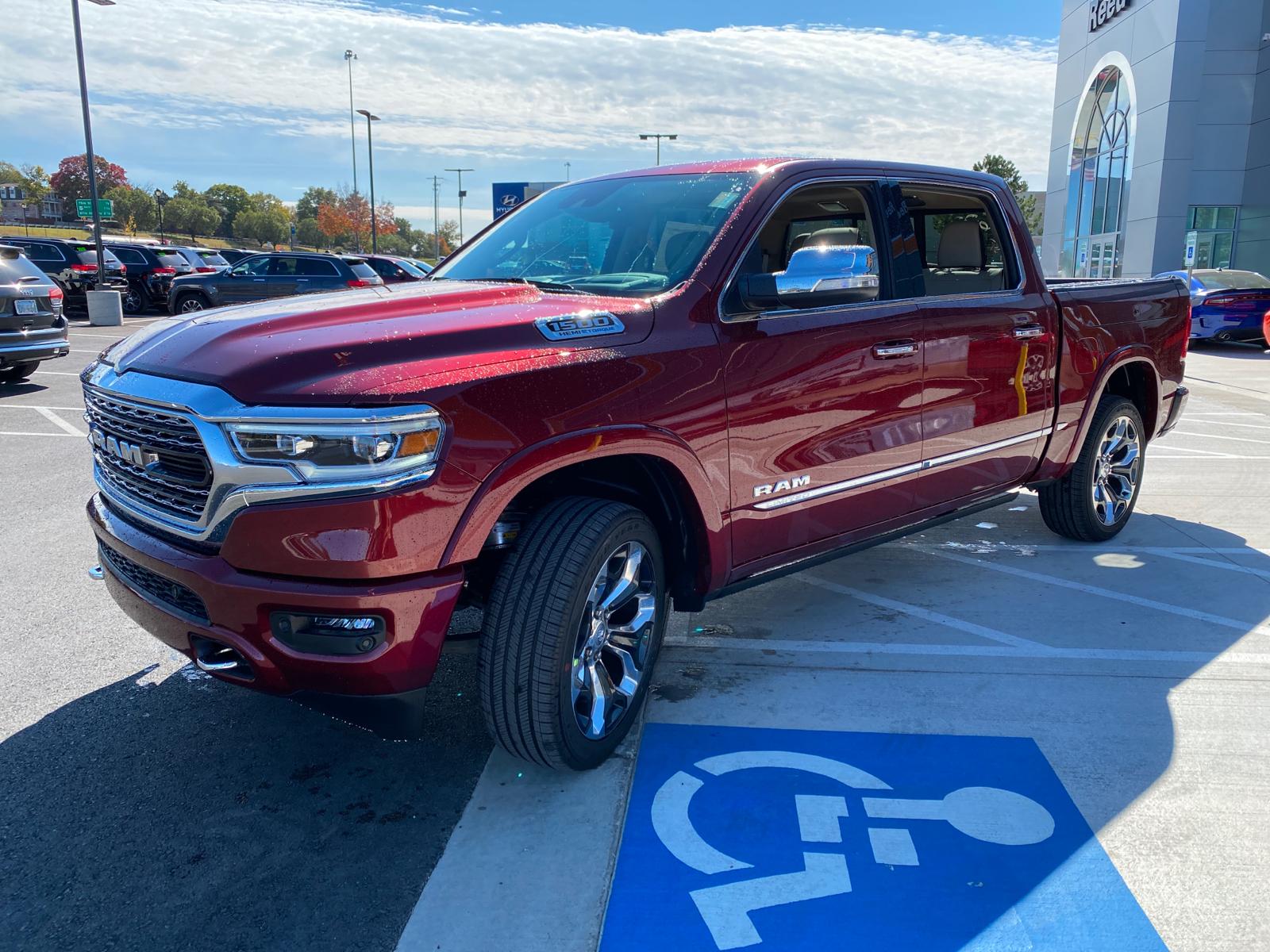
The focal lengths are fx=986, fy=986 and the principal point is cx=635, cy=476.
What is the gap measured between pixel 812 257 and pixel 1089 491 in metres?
3.01

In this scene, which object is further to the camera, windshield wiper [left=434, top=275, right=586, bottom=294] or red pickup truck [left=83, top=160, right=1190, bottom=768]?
windshield wiper [left=434, top=275, right=586, bottom=294]

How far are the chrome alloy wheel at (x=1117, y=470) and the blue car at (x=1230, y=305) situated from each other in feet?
47.6

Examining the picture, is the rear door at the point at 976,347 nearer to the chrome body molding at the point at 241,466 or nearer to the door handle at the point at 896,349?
the door handle at the point at 896,349

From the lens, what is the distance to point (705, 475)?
3215 mm

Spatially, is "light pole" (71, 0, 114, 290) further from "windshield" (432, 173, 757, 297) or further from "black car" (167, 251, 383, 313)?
"windshield" (432, 173, 757, 297)

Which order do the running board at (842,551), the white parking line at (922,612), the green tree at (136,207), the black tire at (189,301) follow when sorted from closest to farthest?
the running board at (842,551) < the white parking line at (922,612) < the black tire at (189,301) < the green tree at (136,207)

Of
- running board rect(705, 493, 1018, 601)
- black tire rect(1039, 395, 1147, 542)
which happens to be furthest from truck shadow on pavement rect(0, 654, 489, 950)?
black tire rect(1039, 395, 1147, 542)

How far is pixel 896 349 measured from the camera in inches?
152

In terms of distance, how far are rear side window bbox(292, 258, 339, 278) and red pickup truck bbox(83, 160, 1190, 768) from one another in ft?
55.6

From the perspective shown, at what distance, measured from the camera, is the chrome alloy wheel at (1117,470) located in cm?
554

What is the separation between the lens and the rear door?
416 centimetres

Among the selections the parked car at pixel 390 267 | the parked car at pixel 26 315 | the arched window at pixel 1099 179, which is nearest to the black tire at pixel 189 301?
the parked car at pixel 390 267

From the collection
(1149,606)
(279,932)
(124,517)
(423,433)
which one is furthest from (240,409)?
(1149,606)

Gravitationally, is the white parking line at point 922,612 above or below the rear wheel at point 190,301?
below
